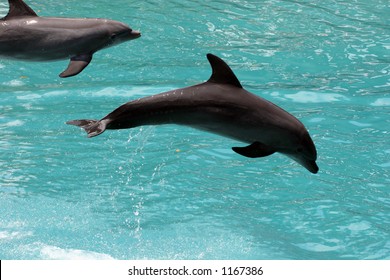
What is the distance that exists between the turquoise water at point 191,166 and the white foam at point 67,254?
17 mm

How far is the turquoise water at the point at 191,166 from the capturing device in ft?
22.9

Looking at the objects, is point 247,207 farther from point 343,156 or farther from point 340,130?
point 340,130

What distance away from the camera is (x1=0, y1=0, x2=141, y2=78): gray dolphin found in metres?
6.06

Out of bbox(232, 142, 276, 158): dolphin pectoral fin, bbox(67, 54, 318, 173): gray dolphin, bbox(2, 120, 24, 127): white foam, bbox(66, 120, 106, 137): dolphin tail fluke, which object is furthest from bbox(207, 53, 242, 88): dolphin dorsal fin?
bbox(2, 120, 24, 127): white foam

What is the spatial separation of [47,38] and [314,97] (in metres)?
4.42

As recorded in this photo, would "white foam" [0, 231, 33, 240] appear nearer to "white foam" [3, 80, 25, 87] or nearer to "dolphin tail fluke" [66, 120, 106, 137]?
"dolphin tail fluke" [66, 120, 106, 137]

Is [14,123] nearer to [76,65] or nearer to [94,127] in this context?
[76,65]

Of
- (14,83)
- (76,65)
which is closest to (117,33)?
(76,65)

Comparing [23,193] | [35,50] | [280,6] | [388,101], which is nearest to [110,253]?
[23,193]

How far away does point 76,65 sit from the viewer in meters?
6.16

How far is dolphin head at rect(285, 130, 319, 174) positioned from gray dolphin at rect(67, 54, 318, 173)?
0.02 meters
